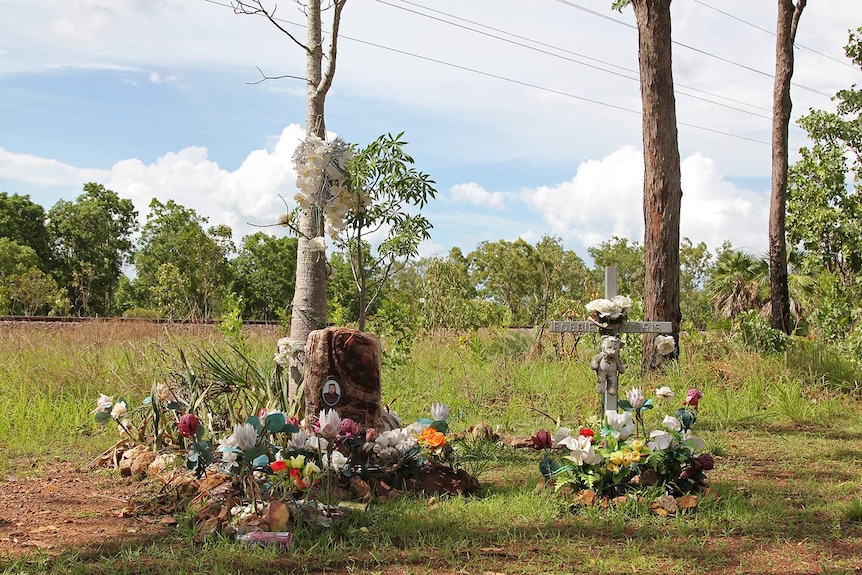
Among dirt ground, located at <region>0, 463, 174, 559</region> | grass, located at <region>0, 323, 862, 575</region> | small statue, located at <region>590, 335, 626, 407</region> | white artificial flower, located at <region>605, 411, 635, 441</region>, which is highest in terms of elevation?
small statue, located at <region>590, 335, 626, 407</region>

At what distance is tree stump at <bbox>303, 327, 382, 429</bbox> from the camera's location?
16.9 ft

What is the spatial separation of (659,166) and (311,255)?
18.1ft

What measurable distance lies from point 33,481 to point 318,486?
2389 millimetres

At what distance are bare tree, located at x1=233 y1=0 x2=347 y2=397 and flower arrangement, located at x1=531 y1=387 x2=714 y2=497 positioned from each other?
2.08 metres

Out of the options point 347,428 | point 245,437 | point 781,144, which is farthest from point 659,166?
point 245,437

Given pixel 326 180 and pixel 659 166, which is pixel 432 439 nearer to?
pixel 326 180

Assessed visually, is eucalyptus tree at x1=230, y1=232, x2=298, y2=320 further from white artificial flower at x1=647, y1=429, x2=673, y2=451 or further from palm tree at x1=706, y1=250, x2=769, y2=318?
white artificial flower at x1=647, y1=429, x2=673, y2=451

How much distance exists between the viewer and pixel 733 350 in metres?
10.4

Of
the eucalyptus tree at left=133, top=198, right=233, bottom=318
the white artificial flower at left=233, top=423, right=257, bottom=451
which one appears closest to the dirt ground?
the white artificial flower at left=233, top=423, right=257, bottom=451

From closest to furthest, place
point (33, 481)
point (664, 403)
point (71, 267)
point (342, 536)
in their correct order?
point (342, 536), point (33, 481), point (664, 403), point (71, 267)

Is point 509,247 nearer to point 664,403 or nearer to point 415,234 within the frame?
point 664,403

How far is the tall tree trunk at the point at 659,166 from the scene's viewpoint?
10.0 meters

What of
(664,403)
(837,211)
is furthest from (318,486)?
(837,211)

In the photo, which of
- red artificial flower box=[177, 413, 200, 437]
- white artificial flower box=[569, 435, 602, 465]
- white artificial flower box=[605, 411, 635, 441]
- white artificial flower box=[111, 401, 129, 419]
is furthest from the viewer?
white artificial flower box=[111, 401, 129, 419]
